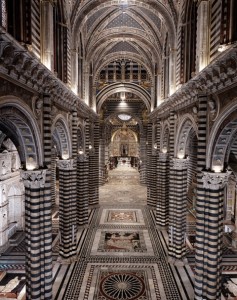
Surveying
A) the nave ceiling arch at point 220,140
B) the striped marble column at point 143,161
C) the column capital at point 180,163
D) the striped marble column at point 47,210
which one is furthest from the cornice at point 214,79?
the striped marble column at point 143,161

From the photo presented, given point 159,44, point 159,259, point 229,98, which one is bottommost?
point 159,259

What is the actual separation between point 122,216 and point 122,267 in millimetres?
8264

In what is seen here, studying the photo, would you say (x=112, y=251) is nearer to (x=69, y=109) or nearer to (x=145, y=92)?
(x=69, y=109)

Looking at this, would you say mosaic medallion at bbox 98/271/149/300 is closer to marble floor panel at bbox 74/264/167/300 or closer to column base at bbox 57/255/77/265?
marble floor panel at bbox 74/264/167/300

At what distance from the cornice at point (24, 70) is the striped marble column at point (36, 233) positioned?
3.18 m

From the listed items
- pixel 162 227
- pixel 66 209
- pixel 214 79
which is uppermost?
pixel 214 79

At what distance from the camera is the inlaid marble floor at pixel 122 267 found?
10.9 metres

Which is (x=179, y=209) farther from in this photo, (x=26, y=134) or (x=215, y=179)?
(x=26, y=134)

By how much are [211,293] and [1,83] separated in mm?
9925

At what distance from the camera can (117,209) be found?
76.4ft

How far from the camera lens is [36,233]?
9.11 metres

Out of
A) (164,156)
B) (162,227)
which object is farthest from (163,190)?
(162,227)

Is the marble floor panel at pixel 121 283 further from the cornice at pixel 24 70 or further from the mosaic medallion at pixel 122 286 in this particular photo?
the cornice at pixel 24 70

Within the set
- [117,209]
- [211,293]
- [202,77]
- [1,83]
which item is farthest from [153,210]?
[1,83]
